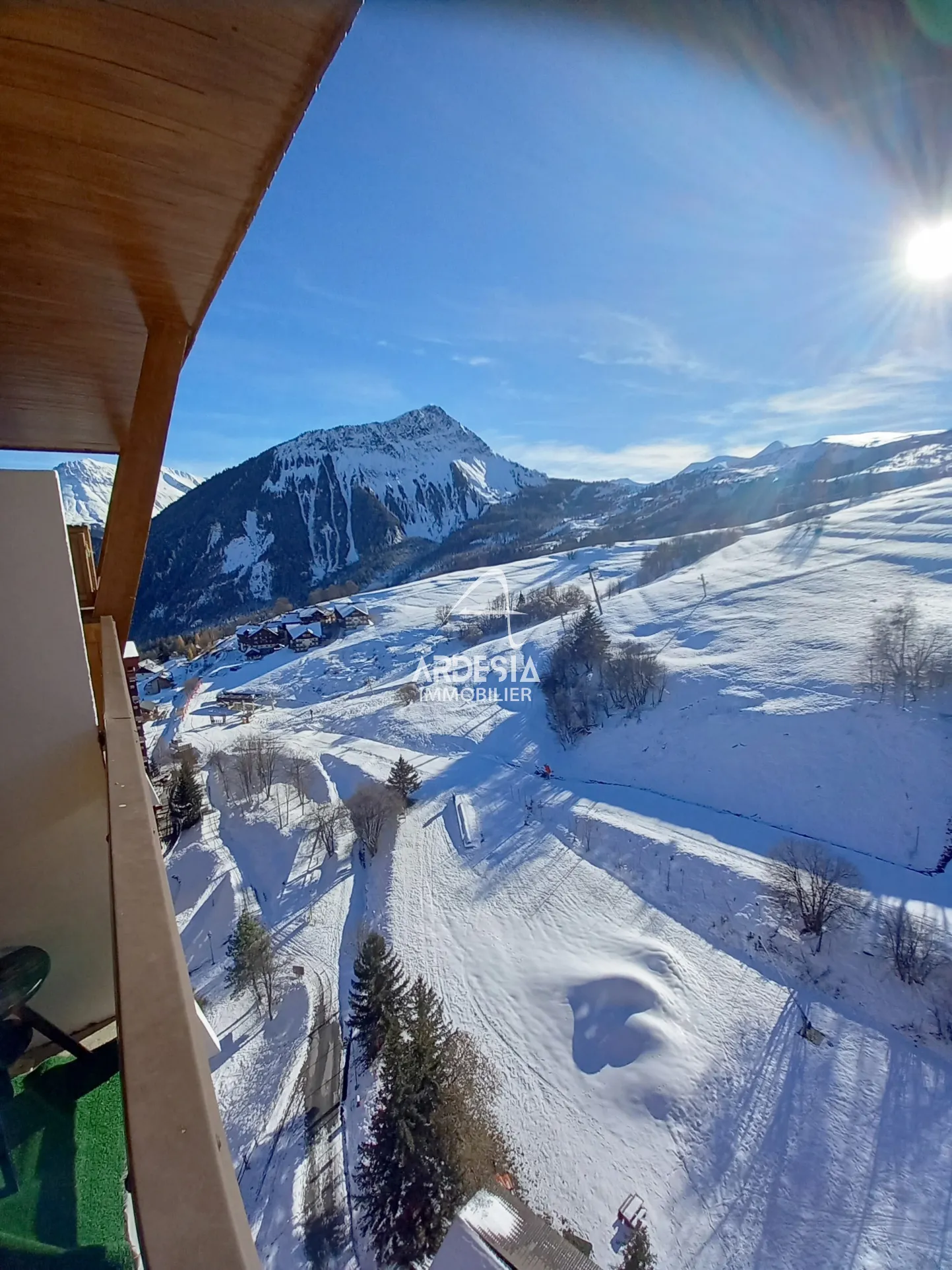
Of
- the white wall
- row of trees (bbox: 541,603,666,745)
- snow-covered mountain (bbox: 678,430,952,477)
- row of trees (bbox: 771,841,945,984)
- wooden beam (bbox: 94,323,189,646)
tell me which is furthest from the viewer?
snow-covered mountain (bbox: 678,430,952,477)

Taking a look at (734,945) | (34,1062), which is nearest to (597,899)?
(734,945)

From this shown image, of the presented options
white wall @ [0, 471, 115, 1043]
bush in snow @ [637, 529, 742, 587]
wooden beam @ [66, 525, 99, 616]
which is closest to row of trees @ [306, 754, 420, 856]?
wooden beam @ [66, 525, 99, 616]

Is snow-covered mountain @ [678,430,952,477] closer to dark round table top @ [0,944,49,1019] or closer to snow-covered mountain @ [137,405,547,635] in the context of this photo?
snow-covered mountain @ [137,405,547,635]

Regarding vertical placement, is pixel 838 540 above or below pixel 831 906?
above

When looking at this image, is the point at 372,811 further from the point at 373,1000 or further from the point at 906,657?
the point at 906,657

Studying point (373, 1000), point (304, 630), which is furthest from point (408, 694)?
point (373, 1000)

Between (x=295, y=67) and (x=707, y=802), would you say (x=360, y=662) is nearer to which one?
(x=707, y=802)

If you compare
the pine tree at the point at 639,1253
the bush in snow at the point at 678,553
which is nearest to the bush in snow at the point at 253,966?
the pine tree at the point at 639,1253
